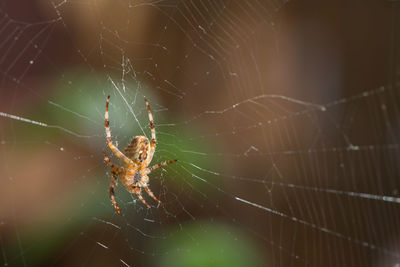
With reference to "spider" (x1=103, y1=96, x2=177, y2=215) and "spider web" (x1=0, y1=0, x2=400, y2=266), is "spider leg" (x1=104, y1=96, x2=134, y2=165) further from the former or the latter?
"spider web" (x1=0, y1=0, x2=400, y2=266)

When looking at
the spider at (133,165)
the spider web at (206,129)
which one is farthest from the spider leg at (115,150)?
the spider web at (206,129)

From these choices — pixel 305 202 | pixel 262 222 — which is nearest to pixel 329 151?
pixel 305 202

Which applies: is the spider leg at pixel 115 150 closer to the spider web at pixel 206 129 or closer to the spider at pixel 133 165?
the spider at pixel 133 165

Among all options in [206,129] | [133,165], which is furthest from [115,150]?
[206,129]

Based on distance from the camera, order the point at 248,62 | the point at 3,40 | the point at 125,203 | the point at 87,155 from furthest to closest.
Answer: the point at 248,62 → the point at 87,155 → the point at 3,40 → the point at 125,203

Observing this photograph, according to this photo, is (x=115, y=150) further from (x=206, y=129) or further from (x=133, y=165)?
(x=206, y=129)

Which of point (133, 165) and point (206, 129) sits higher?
point (206, 129)

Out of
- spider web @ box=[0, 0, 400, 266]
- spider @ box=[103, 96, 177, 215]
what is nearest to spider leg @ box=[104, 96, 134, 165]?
spider @ box=[103, 96, 177, 215]

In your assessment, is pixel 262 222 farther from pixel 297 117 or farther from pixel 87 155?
pixel 87 155
